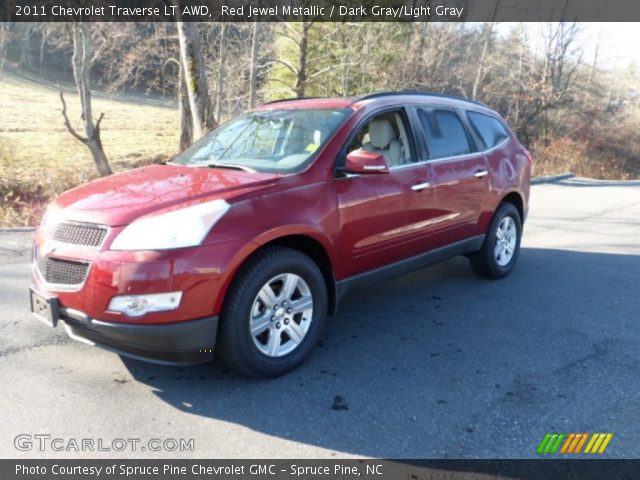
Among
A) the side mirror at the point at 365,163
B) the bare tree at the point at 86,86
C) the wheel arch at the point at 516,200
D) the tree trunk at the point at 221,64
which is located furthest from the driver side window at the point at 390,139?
the tree trunk at the point at 221,64

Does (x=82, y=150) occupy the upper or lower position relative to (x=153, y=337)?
lower

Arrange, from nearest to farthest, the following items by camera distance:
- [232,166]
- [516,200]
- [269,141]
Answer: [232,166]
[269,141]
[516,200]

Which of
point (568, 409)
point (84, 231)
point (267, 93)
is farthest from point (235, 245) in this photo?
point (267, 93)

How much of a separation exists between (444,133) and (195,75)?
7754 mm

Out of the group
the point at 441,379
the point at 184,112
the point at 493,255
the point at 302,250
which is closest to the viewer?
the point at 441,379

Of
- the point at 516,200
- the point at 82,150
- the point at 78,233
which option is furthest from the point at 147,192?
the point at 82,150

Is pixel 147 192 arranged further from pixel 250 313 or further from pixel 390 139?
pixel 390 139

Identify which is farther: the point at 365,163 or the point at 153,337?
the point at 365,163

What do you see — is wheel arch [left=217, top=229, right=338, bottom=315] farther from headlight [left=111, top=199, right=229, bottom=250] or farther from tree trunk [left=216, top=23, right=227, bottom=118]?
tree trunk [left=216, top=23, right=227, bottom=118]

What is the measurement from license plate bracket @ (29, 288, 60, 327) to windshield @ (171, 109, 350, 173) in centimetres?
153

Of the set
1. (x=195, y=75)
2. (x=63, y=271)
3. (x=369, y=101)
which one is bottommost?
(x=63, y=271)

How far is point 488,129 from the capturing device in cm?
571

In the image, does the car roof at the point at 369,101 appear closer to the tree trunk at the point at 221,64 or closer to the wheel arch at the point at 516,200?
the wheel arch at the point at 516,200

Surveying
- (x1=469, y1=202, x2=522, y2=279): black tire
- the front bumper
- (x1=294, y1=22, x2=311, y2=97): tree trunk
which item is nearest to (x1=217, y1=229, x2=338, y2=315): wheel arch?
the front bumper
